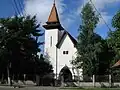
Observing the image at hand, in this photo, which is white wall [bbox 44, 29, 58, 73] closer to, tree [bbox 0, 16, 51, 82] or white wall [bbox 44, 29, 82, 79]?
white wall [bbox 44, 29, 82, 79]

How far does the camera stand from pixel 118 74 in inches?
2159

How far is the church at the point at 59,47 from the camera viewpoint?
67.6 meters

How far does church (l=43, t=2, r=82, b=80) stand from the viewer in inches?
2662

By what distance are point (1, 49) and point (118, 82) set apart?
18.7m

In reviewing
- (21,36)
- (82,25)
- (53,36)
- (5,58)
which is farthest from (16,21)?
(53,36)

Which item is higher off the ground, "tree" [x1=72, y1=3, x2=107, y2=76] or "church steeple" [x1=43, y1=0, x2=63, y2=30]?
"church steeple" [x1=43, y1=0, x2=63, y2=30]

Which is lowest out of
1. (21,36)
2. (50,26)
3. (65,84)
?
(65,84)

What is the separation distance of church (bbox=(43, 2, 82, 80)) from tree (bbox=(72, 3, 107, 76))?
804cm

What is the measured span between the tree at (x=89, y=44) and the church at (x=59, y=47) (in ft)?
26.4

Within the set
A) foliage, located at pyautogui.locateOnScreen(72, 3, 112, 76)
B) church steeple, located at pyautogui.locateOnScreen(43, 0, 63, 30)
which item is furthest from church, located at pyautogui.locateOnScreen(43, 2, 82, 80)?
foliage, located at pyautogui.locateOnScreen(72, 3, 112, 76)

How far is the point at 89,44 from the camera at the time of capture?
57.4 m

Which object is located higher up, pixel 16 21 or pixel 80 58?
pixel 16 21

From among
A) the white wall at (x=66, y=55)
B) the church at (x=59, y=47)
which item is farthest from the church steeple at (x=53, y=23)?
the white wall at (x=66, y=55)

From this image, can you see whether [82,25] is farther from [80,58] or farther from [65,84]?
[65,84]
